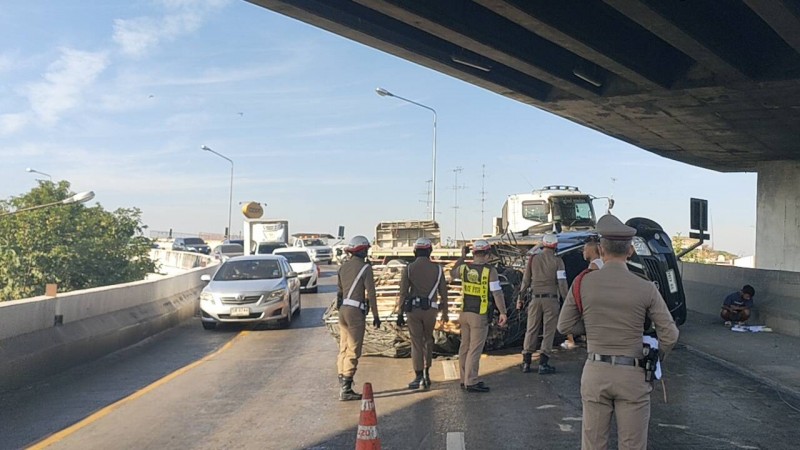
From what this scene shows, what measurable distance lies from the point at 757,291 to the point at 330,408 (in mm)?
10362

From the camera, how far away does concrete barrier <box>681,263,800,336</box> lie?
13298mm

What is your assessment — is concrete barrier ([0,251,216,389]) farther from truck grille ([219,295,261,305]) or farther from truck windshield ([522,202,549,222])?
truck windshield ([522,202,549,222])

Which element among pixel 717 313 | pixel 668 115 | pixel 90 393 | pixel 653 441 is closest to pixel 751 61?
pixel 668 115

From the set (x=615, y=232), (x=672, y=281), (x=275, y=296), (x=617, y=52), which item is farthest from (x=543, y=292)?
(x=275, y=296)

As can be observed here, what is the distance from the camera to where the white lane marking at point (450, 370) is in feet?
31.5

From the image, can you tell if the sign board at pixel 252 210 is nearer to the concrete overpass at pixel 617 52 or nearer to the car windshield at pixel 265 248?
the car windshield at pixel 265 248

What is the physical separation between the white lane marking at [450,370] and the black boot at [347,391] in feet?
5.27

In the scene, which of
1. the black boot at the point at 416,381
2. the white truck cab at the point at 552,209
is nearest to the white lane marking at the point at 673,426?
the black boot at the point at 416,381

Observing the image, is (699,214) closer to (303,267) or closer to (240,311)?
(240,311)

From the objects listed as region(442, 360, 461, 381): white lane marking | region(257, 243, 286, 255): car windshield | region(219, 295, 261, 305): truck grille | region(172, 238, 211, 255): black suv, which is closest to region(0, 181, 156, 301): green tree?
region(257, 243, 286, 255): car windshield

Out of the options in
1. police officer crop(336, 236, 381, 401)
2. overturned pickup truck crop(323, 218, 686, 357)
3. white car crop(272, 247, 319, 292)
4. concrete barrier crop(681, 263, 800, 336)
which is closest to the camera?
police officer crop(336, 236, 381, 401)

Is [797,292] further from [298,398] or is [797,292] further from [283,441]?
[283,441]

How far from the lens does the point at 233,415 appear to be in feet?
24.9

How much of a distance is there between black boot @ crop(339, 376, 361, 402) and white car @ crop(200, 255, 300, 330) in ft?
21.1
